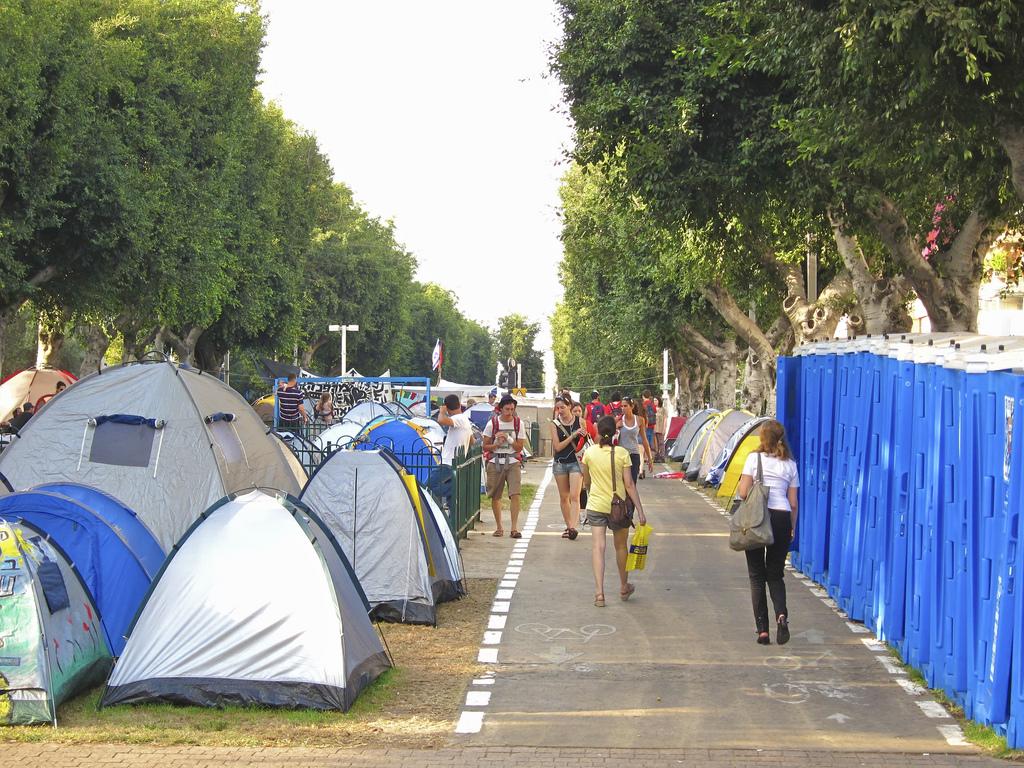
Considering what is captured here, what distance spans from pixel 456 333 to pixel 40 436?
379 feet

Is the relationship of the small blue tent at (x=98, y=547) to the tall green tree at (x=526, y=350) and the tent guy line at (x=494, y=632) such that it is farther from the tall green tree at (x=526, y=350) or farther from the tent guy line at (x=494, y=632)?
the tall green tree at (x=526, y=350)

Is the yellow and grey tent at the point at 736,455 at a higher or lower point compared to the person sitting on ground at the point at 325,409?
lower

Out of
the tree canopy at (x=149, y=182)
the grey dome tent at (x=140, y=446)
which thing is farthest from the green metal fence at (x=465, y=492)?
the tree canopy at (x=149, y=182)

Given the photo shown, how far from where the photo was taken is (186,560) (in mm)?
8562

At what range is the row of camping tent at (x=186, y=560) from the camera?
8.11 meters

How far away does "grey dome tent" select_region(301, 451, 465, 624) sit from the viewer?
11.4 m

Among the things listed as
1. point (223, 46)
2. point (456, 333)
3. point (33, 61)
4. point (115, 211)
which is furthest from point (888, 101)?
point (456, 333)

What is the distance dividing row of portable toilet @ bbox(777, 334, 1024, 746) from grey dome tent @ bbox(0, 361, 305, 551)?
571 cm

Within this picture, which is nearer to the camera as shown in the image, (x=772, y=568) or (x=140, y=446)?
(x=772, y=568)

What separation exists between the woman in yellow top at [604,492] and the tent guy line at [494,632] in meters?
0.98

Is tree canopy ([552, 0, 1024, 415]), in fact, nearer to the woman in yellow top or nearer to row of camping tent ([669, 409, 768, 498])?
row of camping tent ([669, 409, 768, 498])

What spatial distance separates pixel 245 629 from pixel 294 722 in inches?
29.4

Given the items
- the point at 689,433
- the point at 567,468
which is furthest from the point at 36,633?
the point at 689,433

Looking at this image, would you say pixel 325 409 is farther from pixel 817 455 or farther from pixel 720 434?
pixel 817 455
